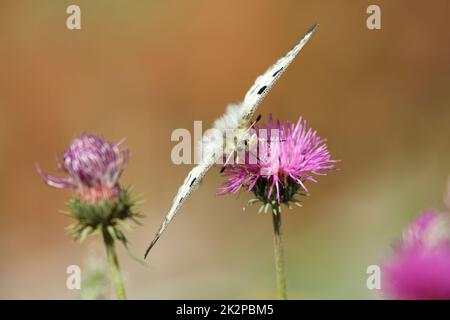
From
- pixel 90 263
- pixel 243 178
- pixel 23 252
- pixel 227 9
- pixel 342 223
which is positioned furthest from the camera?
pixel 227 9

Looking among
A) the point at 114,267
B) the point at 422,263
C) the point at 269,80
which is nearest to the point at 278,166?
the point at 269,80

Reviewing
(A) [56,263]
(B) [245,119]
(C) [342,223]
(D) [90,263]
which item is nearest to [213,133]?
(B) [245,119]

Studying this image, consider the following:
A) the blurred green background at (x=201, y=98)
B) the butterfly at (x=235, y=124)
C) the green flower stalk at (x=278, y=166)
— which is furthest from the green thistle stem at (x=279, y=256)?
the blurred green background at (x=201, y=98)

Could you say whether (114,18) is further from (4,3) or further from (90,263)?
(90,263)

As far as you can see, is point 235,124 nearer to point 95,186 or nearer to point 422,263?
point 95,186

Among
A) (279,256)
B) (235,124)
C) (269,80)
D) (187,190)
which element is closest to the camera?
(187,190)

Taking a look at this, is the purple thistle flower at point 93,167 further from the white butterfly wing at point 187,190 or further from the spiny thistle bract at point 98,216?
the white butterfly wing at point 187,190
